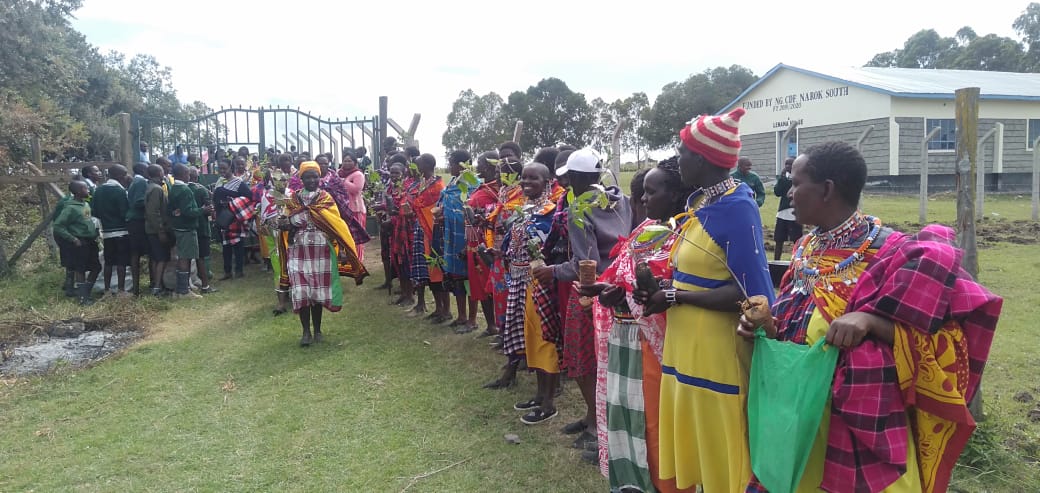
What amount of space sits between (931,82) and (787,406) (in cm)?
2842

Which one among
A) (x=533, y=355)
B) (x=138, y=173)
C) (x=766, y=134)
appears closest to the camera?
(x=533, y=355)

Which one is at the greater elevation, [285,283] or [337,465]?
[285,283]

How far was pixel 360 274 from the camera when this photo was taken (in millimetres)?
7414

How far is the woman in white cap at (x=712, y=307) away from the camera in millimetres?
2549

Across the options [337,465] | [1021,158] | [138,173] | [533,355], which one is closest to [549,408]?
[533,355]

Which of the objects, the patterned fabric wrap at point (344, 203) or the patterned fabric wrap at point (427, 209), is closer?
the patterned fabric wrap at point (427, 209)

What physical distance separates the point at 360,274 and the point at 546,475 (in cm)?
403

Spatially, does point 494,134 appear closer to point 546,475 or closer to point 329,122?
point 329,122

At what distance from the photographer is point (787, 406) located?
6.89 ft

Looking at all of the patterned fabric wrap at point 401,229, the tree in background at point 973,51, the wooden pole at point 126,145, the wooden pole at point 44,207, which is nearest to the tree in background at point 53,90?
the wooden pole at point 44,207

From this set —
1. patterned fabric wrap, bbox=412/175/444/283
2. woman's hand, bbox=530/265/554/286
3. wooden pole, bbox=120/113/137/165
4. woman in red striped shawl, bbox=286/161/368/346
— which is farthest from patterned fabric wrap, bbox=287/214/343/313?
wooden pole, bbox=120/113/137/165

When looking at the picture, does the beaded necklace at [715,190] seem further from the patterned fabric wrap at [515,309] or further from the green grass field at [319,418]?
the patterned fabric wrap at [515,309]

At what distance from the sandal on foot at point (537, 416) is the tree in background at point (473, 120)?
109 feet

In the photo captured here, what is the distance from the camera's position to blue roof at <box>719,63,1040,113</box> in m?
22.2
